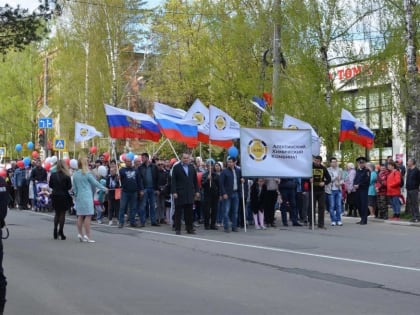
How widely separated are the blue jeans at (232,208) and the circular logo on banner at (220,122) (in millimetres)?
2379

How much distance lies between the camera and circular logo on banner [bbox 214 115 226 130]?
18.9m

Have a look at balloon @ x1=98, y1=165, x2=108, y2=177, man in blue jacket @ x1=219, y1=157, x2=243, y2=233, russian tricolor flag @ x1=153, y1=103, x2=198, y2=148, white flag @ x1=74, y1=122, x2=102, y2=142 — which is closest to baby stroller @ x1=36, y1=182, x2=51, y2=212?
white flag @ x1=74, y1=122, x2=102, y2=142

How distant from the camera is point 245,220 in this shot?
1795 centimetres

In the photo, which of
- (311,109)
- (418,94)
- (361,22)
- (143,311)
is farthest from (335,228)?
(143,311)

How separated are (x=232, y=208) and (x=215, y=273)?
23.2ft

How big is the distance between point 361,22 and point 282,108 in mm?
4183

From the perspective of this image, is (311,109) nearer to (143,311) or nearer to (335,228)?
(335,228)

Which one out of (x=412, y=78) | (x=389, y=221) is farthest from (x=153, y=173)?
(x=412, y=78)

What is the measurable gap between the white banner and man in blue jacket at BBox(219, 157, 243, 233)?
0.32m

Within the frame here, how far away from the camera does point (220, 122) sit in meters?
19.1

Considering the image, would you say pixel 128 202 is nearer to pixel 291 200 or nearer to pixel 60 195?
pixel 60 195

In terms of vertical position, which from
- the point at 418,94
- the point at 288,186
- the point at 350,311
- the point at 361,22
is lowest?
the point at 350,311

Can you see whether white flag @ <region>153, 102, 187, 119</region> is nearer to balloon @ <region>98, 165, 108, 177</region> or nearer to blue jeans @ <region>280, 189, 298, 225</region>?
balloon @ <region>98, 165, 108, 177</region>

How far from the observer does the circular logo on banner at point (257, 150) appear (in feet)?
58.7
